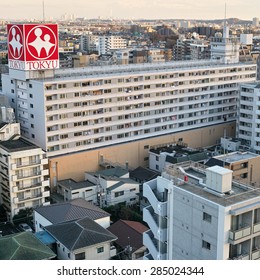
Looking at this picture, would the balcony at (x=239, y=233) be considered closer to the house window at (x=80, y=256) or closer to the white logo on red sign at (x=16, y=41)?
the house window at (x=80, y=256)

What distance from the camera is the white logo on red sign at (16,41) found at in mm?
15188

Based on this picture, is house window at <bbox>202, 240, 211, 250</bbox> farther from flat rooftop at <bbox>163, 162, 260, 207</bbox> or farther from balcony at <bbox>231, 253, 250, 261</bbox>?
flat rooftop at <bbox>163, 162, 260, 207</bbox>

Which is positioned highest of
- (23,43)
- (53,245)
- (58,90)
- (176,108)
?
(23,43)

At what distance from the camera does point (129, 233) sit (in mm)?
11156

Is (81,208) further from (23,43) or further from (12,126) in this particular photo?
(23,43)

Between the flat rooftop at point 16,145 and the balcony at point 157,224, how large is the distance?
7.13m

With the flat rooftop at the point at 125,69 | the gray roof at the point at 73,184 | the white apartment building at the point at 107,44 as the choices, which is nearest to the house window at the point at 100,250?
the gray roof at the point at 73,184

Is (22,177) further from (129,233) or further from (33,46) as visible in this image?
(33,46)

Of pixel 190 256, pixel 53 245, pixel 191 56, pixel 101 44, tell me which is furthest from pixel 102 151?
pixel 101 44

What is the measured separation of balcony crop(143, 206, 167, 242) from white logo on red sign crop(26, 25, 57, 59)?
32.5ft

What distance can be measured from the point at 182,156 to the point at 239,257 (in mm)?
10450

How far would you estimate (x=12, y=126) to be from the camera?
47.7 feet

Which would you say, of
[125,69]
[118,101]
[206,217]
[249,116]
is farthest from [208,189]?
[125,69]

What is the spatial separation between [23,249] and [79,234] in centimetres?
131
